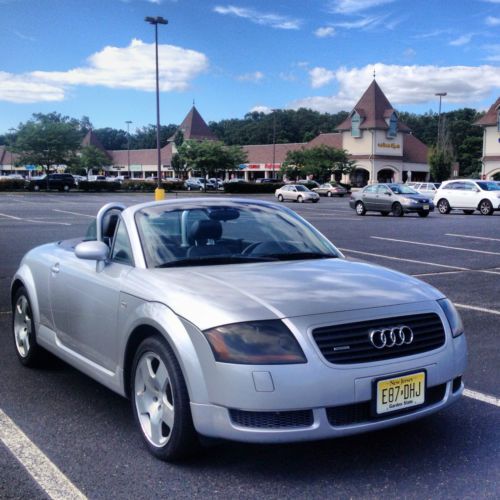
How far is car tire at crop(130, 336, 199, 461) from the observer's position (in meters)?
3.36

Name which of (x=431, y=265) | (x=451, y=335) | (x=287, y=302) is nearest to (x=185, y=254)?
(x=287, y=302)

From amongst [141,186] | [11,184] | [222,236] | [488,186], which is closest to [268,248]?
[222,236]

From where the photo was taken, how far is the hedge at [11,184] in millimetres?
61500

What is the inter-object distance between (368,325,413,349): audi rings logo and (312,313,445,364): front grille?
2 centimetres

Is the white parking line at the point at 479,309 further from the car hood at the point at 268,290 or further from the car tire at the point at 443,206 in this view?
the car tire at the point at 443,206

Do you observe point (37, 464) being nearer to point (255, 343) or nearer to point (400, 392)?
point (255, 343)

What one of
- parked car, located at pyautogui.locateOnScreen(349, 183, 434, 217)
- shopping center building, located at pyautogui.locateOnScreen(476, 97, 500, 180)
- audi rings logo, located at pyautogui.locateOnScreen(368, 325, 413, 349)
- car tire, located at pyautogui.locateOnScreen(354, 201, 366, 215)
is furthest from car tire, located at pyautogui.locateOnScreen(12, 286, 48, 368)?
shopping center building, located at pyautogui.locateOnScreen(476, 97, 500, 180)

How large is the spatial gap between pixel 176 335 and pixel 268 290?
1.85 feet

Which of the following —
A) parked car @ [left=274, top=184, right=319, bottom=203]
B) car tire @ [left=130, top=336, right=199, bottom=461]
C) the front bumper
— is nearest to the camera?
the front bumper

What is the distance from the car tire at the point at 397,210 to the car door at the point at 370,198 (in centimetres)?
90

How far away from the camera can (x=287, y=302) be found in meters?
3.41

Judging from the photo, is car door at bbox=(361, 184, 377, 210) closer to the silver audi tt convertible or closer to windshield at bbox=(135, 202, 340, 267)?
windshield at bbox=(135, 202, 340, 267)

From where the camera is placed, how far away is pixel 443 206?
3094cm

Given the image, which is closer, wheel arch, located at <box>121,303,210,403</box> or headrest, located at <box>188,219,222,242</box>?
wheel arch, located at <box>121,303,210,403</box>
